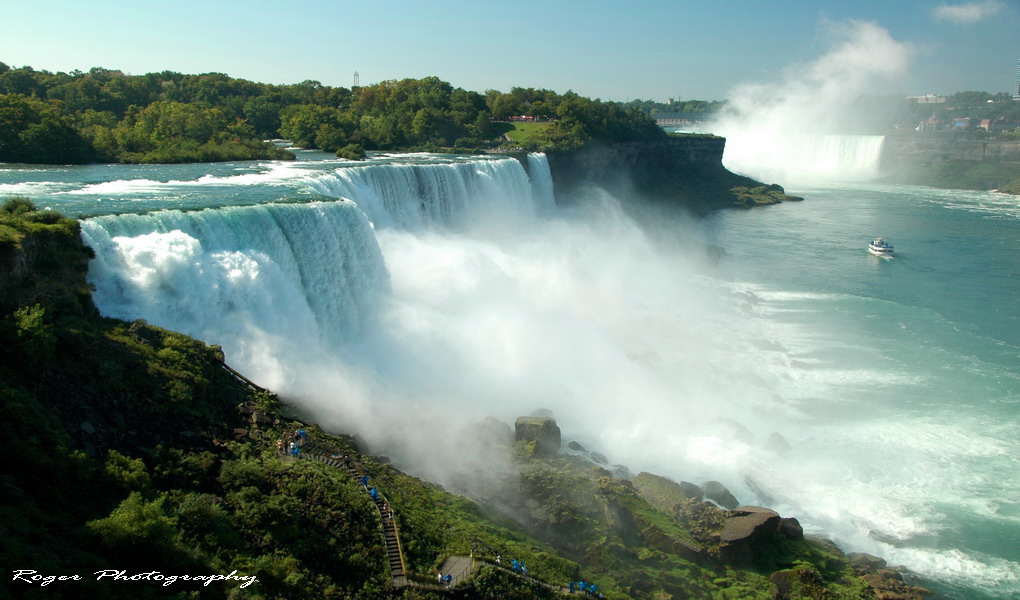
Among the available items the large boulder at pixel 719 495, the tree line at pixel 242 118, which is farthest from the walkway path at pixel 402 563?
the tree line at pixel 242 118

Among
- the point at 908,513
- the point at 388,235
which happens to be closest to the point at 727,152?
the point at 388,235

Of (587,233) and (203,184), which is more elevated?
(203,184)

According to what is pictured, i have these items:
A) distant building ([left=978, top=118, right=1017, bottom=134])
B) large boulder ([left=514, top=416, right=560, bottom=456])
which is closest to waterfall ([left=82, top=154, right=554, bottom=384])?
large boulder ([left=514, top=416, right=560, bottom=456])

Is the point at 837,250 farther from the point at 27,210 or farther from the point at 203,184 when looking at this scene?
the point at 27,210

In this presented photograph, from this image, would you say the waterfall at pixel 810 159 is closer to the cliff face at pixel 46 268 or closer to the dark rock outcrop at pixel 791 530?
the dark rock outcrop at pixel 791 530

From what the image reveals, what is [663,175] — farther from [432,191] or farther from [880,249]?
[432,191]
